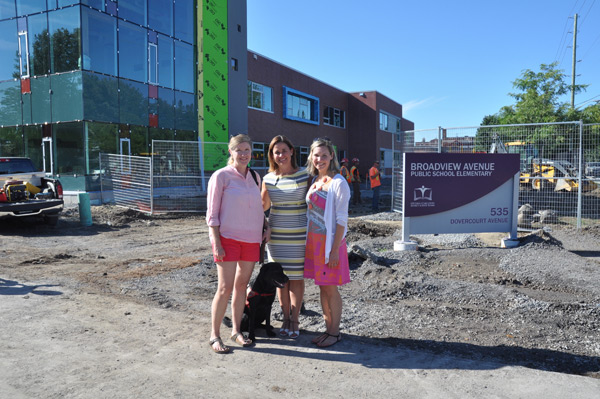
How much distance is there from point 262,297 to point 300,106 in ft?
96.9

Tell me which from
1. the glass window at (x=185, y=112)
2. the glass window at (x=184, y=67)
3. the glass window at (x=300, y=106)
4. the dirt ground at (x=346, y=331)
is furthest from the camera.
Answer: the glass window at (x=300, y=106)

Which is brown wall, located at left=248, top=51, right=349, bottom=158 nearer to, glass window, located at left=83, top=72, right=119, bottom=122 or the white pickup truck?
glass window, located at left=83, top=72, right=119, bottom=122

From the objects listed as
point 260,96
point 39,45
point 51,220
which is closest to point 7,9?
point 39,45

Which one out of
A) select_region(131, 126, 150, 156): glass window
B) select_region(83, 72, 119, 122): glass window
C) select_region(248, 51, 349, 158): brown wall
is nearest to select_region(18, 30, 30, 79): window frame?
select_region(83, 72, 119, 122): glass window

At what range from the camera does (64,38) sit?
668 inches

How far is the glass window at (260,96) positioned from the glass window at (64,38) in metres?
11.5

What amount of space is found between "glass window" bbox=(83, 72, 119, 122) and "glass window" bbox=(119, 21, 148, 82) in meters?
0.88

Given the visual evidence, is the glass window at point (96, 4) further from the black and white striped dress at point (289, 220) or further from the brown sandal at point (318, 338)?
the brown sandal at point (318, 338)

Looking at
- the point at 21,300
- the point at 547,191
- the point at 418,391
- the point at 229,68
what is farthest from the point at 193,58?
the point at 418,391

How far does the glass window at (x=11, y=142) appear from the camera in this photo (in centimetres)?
1848

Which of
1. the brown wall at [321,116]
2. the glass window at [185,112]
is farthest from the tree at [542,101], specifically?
the glass window at [185,112]

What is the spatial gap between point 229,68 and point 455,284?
2157 cm

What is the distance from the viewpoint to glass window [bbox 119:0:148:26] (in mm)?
18500

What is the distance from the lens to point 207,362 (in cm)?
370
